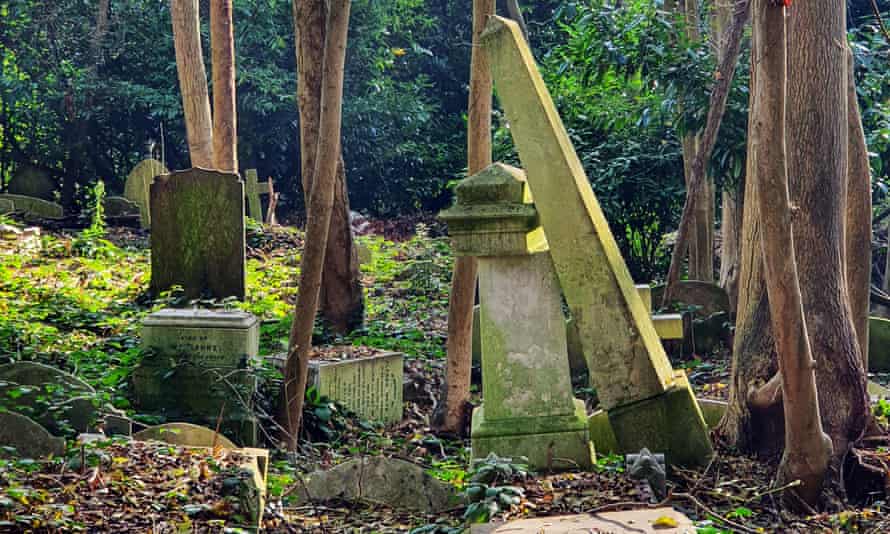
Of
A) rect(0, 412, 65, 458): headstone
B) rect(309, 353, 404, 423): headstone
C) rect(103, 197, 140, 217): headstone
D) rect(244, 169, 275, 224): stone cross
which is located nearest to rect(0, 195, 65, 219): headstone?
rect(103, 197, 140, 217): headstone

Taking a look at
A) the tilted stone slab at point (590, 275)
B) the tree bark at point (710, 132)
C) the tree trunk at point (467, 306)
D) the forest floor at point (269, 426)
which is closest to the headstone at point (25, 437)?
the forest floor at point (269, 426)

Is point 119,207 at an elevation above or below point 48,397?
above

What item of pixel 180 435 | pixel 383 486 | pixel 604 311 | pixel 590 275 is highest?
pixel 590 275

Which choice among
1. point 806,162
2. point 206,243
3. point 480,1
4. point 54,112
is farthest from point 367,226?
point 806,162

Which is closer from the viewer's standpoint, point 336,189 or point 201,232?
point 201,232

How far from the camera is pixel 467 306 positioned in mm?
8594

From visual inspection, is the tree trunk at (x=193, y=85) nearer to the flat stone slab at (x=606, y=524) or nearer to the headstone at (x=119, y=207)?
the headstone at (x=119, y=207)

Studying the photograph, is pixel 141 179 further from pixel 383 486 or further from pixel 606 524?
pixel 606 524

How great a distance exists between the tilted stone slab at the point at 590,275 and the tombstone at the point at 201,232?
17.1 feet

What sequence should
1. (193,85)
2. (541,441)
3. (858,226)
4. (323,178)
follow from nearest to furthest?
(541,441) < (858,226) < (323,178) < (193,85)

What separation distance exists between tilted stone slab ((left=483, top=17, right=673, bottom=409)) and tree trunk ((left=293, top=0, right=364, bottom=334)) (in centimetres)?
470

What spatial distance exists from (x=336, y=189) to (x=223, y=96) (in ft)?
16.0

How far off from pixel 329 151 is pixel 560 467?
3051mm

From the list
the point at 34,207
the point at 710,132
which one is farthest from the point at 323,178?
the point at 34,207
